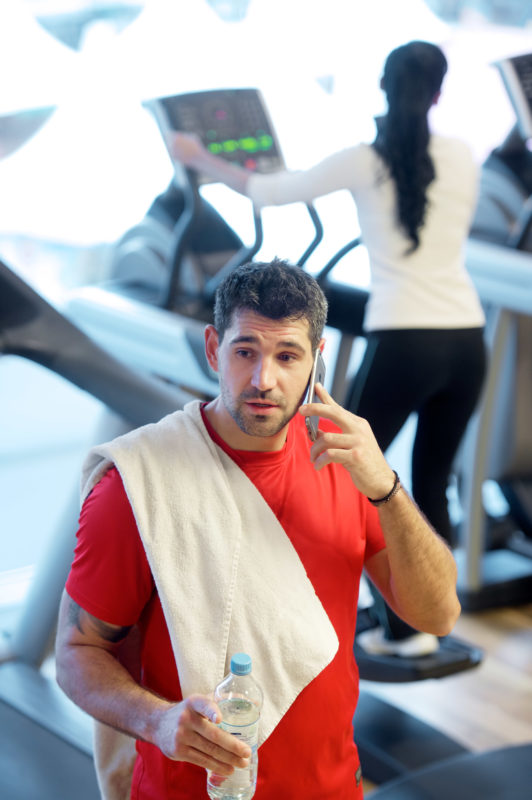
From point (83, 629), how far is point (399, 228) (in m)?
1.36

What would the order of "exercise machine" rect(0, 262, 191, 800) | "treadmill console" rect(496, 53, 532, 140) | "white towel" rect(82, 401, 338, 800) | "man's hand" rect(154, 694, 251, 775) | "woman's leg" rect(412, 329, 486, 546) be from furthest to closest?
"treadmill console" rect(496, 53, 532, 140) → "woman's leg" rect(412, 329, 486, 546) → "exercise machine" rect(0, 262, 191, 800) → "white towel" rect(82, 401, 338, 800) → "man's hand" rect(154, 694, 251, 775)

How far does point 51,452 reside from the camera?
4.61 metres

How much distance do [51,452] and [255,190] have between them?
259 cm

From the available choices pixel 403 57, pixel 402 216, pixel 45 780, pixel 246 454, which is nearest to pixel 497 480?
pixel 402 216

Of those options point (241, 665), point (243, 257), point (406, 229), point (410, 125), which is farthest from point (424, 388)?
point (241, 665)

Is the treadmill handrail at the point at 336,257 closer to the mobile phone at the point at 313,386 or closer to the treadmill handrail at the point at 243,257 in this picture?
the treadmill handrail at the point at 243,257

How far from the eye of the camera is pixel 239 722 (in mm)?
1180

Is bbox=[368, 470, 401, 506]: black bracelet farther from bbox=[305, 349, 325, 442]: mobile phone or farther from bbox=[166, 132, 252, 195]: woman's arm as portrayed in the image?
bbox=[166, 132, 252, 195]: woman's arm

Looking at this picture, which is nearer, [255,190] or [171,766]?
[171,766]

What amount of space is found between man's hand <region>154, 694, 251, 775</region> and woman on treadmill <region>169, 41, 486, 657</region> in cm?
129

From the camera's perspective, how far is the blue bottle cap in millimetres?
1122

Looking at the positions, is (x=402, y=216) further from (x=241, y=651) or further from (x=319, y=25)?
(x=319, y=25)

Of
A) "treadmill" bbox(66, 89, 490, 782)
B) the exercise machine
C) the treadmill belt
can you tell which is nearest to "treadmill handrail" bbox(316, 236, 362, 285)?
"treadmill" bbox(66, 89, 490, 782)

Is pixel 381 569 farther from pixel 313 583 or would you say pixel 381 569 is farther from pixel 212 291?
pixel 212 291
